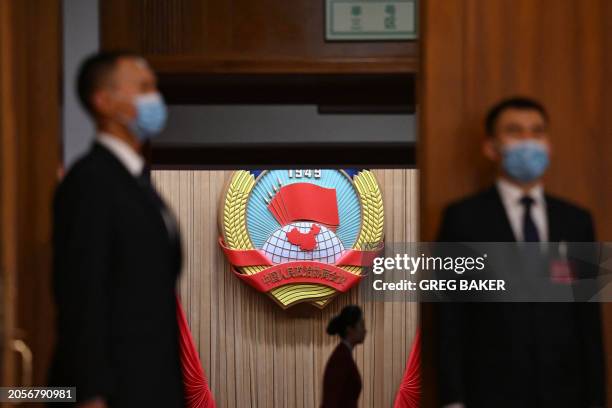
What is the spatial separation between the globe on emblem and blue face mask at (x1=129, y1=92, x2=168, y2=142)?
238 centimetres

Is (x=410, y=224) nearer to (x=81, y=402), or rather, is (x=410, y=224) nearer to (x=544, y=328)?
(x=544, y=328)

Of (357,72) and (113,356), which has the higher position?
(357,72)

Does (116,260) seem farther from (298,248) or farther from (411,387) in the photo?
(411,387)

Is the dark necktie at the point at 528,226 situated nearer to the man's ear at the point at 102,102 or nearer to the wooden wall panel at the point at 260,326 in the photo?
the man's ear at the point at 102,102

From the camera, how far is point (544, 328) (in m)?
2.00

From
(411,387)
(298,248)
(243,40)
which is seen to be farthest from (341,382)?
(243,40)

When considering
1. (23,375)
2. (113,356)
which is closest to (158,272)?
(113,356)

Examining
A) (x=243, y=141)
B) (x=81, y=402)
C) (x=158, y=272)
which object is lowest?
(x=81, y=402)

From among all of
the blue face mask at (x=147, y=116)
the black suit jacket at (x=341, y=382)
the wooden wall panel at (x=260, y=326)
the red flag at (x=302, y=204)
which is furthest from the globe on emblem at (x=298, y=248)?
the blue face mask at (x=147, y=116)

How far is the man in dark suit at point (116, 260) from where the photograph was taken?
1.82 metres

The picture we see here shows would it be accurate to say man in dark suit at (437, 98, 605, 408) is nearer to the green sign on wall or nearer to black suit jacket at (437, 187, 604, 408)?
black suit jacket at (437, 187, 604, 408)

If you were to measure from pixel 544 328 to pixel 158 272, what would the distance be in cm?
83

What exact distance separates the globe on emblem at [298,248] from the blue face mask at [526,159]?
7.74 feet

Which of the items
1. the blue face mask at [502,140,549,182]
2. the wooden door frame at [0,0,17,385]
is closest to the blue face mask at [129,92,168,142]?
the wooden door frame at [0,0,17,385]
